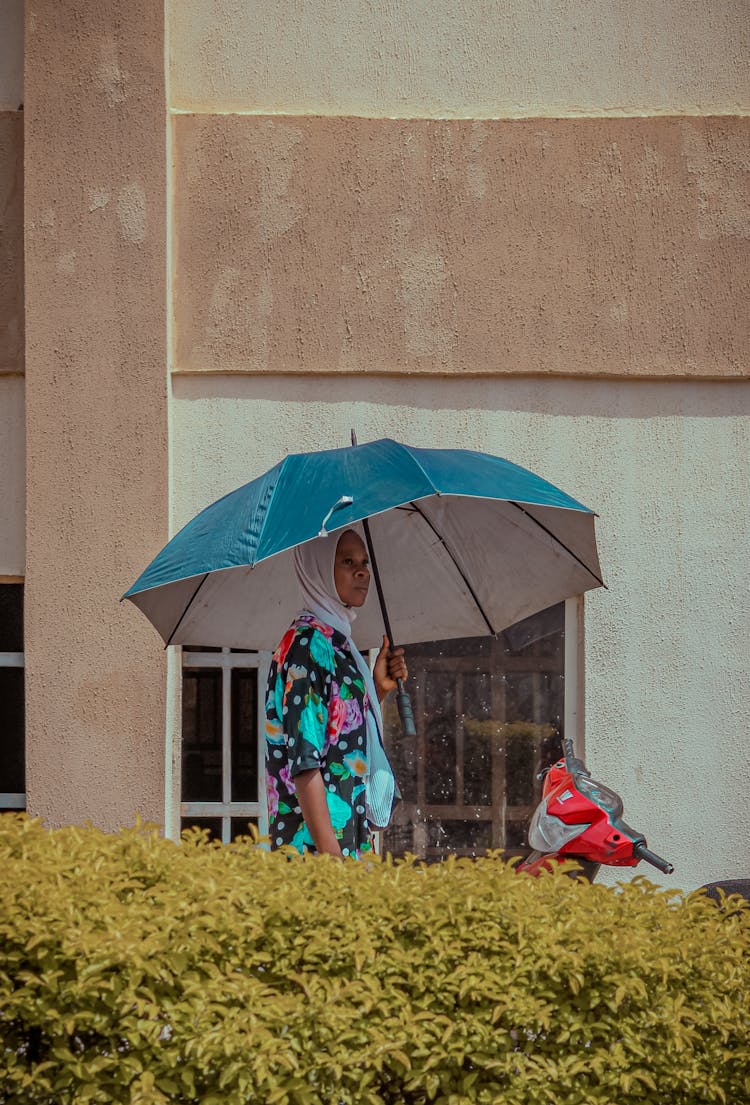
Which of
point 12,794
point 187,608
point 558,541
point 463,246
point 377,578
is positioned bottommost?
point 12,794

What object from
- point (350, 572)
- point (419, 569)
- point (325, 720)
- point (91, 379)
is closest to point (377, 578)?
point (419, 569)

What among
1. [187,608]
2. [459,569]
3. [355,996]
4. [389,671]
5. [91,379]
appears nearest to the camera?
[355,996]

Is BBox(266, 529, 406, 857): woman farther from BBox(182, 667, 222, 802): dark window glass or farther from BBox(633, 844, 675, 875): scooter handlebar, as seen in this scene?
BBox(182, 667, 222, 802): dark window glass

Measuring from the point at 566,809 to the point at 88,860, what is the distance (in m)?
1.77

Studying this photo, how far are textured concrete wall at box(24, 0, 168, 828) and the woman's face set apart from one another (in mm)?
2039

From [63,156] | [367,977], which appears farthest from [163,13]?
[367,977]

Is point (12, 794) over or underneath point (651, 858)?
underneath

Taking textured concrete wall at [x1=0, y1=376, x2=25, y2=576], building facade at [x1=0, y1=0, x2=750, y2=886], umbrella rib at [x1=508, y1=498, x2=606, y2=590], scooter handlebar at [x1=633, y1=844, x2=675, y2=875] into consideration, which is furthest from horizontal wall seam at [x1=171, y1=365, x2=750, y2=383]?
scooter handlebar at [x1=633, y1=844, x2=675, y2=875]

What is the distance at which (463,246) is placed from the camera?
20.5ft

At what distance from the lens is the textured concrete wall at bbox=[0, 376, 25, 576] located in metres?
6.37

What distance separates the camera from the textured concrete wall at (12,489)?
637 centimetres

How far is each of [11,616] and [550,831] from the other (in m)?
3.28

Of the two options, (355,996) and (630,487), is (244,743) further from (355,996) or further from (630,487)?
(355,996)

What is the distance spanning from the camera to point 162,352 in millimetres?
6211
